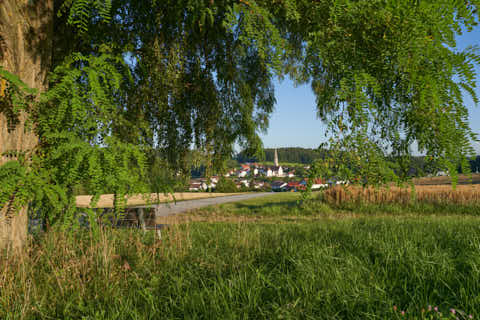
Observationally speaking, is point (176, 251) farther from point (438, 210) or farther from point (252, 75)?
point (438, 210)

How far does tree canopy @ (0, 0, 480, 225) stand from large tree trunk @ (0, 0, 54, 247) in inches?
2.9

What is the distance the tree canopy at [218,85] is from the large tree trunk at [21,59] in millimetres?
73

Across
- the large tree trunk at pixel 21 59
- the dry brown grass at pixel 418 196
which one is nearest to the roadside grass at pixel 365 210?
the dry brown grass at pixel 418 196

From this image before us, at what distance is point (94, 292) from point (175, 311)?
1.06m

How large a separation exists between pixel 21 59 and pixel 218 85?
8.48 feet

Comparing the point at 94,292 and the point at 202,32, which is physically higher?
the point at 202,32

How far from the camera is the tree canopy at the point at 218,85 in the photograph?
Answer: 2.16 m

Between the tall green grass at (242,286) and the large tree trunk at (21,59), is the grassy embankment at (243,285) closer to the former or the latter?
the tall green grass at (242,286)

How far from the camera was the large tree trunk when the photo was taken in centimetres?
343

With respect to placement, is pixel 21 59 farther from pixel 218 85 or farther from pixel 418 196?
pixel 418 196

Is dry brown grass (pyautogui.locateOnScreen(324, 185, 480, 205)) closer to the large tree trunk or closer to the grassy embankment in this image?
the grassy embankment

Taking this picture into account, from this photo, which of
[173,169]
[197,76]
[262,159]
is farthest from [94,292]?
[197,76]

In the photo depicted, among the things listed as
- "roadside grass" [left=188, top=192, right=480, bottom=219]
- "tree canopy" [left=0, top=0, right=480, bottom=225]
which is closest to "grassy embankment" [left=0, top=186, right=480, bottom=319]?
"tree canopy" [left=0, top=0, right=480, bottom=225]

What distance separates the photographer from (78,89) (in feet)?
9.73
